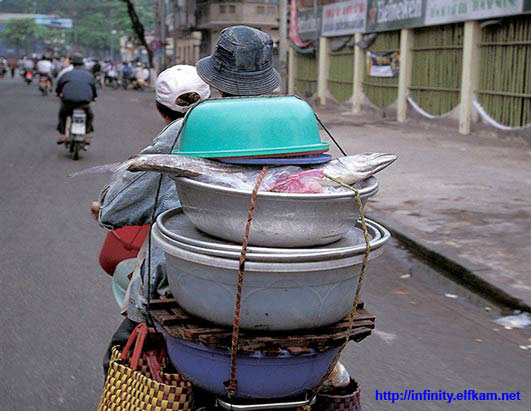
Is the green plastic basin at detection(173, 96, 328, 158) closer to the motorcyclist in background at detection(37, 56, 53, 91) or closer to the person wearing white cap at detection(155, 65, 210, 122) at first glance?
the person wearing white cap at detection(155, 65, 210, 122)

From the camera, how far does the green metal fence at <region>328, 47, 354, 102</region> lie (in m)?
26.8

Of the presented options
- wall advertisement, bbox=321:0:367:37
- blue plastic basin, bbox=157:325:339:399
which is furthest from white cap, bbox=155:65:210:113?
wall advertisement, bbox=321:0:367:37

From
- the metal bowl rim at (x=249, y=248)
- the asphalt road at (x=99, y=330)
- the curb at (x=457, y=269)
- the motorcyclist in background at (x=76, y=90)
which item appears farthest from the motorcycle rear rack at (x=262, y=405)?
the motorcyclist in background at (x=76, y=90)

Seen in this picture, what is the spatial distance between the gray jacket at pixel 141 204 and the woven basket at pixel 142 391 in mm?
236

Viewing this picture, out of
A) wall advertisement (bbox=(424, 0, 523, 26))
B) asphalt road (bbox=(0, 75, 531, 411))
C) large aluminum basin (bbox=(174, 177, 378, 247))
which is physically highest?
wall advertisement (bbox=(424, 0, 523, 26))

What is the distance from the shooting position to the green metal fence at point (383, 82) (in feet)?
74.2

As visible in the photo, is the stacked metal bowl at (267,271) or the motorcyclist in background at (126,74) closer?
the stacked metal bowl at (267,271)

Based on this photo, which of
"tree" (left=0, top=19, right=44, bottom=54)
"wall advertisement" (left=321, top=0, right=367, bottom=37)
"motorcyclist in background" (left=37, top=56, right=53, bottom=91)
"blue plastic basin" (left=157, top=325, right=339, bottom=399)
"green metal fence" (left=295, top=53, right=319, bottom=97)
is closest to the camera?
"blue plastic basin" (left=157, top=325, right=339, bottom=399)

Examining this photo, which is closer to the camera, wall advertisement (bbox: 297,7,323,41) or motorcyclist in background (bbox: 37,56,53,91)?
wall advertisement (bbox: 297,7,323,41)

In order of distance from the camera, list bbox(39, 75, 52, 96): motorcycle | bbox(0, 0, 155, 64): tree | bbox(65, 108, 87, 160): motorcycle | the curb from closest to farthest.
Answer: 1. the curb
2. bbox(65, 108, 87, 160): motorcycle
3. bbox(39, 75, 52, 96): motorcycle
4. bbox(0, 0, 155, 64): tree

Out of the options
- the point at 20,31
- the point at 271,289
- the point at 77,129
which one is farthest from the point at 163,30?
the point at 20,31

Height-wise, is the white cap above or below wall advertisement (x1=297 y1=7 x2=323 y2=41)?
below

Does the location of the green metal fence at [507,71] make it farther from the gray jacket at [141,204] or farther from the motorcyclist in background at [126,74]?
the motorcyclist in background at [126,74]

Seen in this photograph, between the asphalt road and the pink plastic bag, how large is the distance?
2105 mm
